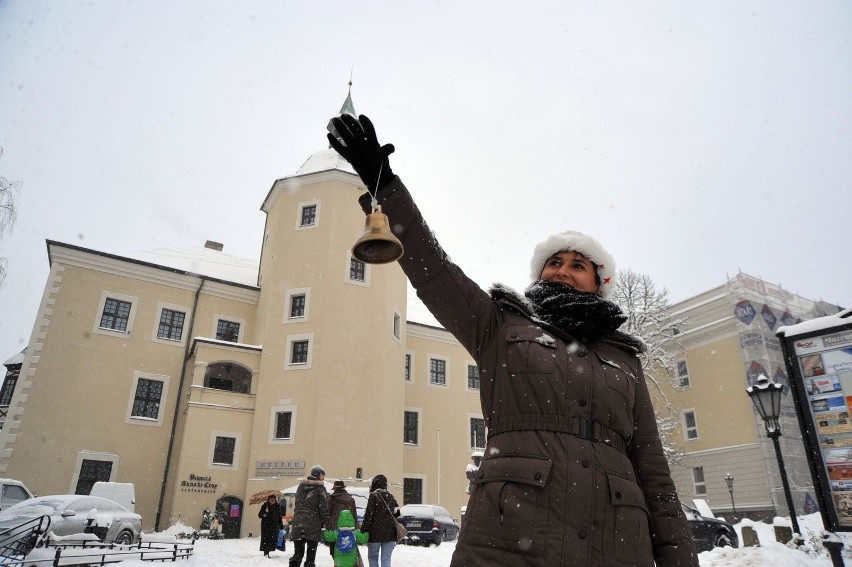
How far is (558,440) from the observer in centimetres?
230

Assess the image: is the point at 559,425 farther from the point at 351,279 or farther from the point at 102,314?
the point at 102,314

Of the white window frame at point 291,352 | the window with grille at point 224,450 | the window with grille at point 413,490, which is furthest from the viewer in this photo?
the window with grille at point 413,490

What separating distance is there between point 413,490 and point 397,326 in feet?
28.3

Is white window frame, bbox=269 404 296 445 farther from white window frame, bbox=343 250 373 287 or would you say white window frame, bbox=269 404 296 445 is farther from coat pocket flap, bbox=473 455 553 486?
coat pocket flap, bbox=473 455 553 486

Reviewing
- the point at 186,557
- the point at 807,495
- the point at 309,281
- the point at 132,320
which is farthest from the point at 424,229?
the point at 807,495

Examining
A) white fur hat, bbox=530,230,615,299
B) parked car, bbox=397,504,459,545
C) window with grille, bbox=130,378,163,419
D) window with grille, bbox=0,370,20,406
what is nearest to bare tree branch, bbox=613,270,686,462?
parked car, bbox=397,504,459,545

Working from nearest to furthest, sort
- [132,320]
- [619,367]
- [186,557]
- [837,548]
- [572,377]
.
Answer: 1. [572,377]
2. [619,367]
3. [837,548]
4. [186,557]
5. [132,320]

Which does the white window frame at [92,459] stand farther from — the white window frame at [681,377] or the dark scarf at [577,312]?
the white window frame at [681,377]

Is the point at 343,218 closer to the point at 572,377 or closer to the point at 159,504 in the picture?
the point at 159,504

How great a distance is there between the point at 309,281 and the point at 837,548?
23118 millimetres

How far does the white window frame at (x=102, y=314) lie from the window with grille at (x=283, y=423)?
7977 mm

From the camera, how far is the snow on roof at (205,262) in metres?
30.4

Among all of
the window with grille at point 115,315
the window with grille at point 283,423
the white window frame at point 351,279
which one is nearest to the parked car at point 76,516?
the window with grille at point 283,423

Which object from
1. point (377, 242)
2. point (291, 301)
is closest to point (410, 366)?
point (291, 301)
